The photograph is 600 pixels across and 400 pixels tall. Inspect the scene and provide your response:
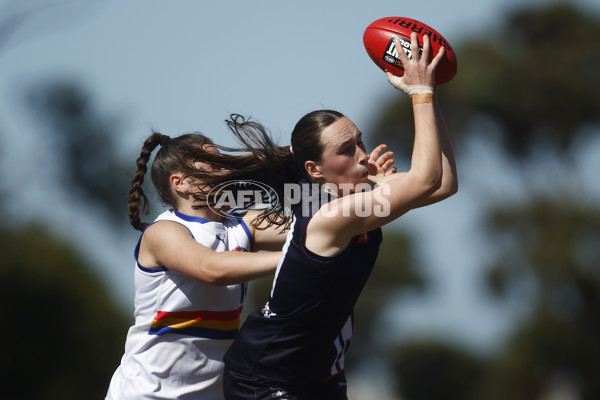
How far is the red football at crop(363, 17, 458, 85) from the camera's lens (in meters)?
3.92

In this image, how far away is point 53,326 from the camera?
1842cm

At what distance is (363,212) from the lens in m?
3.40

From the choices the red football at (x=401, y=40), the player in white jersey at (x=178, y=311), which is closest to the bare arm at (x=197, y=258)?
the player in white jersey at (x=178, y=311)

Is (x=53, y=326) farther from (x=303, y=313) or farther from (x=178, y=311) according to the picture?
(x=303, y=313)

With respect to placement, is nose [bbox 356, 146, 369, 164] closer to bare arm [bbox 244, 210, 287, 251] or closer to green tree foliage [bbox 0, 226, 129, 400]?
bare arm [bbox 244, 210, 287, 251]

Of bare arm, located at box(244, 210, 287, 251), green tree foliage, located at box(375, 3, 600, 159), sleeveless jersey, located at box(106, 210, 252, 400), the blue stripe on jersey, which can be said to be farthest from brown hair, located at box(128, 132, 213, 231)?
green tree foliage, located at box(375, 3, 600, 159)

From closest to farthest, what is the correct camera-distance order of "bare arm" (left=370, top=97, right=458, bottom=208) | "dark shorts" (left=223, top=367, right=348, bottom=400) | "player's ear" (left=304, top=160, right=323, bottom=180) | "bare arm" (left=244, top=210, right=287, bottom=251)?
"dark shorts" (left=223, top=367, right=348, bottom=400) → "player's ear" (left=304, top=160, right=323, bottom=180) → "bare arm" (left=370, top=97, right=458, bottom=208) → "bare arm" (left=244, top=210, right=287, bottom=251)

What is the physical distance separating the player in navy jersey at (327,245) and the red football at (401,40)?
103 millimetres

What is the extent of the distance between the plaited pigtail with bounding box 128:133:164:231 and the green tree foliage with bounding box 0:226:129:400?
14.0 m

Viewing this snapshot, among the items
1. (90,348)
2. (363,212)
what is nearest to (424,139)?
(363,212)

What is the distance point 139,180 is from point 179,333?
0.85 meters

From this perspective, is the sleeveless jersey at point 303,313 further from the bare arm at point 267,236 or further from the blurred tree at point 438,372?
the blurred tree at point 438,372

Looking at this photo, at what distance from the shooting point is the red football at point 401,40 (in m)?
3.92

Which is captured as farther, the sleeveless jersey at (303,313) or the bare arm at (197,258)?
the bare arm at (197,258)
